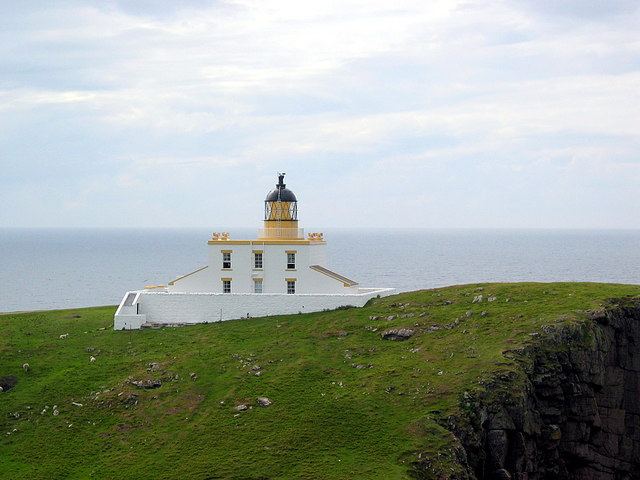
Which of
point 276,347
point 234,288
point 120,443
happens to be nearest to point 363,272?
point 234,288

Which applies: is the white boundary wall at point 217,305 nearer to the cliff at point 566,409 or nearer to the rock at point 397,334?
the rock at point 397,334

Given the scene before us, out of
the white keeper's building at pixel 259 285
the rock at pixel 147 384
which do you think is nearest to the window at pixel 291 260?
the white keeper's building at pixel 259 285

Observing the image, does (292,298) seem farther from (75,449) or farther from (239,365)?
(75,449)

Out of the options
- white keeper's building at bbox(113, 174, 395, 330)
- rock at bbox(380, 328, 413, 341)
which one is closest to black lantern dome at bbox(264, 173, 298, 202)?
white keeper's building at bbox(113, 174, 395, 330)

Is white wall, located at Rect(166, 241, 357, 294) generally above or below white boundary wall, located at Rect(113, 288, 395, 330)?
above

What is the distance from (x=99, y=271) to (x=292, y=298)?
143 meters

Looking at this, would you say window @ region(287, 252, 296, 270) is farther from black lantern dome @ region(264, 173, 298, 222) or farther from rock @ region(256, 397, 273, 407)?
rock @ region(256, 397, 273, 407)

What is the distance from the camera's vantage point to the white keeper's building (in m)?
52.9

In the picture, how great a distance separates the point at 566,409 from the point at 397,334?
10830 mm

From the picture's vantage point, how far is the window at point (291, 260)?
5597cm

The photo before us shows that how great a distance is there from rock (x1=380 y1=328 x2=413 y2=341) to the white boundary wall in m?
7.90

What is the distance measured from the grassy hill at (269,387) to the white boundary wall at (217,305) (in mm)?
1333

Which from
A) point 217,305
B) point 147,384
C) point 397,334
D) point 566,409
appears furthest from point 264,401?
point 566,409

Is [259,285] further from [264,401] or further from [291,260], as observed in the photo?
[264,401]
